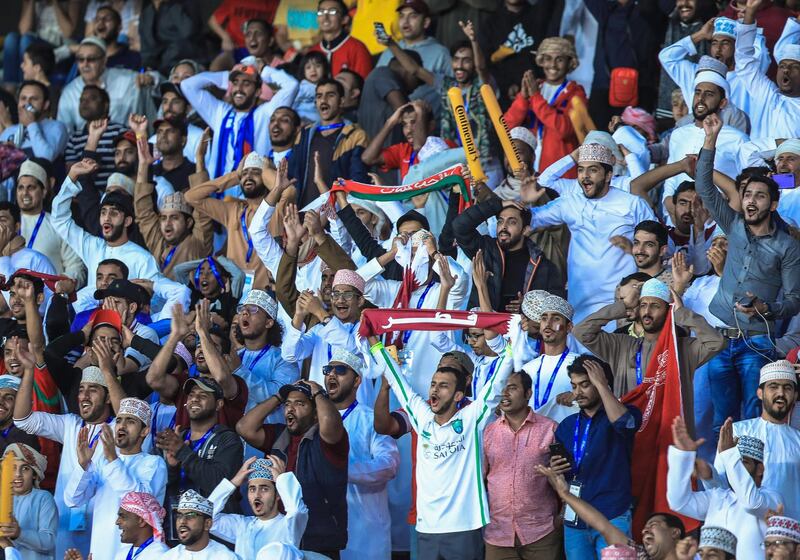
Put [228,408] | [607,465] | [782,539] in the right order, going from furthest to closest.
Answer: [228,408] → [607,465] → [782,539]

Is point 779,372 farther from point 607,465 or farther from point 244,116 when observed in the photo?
point 244,116

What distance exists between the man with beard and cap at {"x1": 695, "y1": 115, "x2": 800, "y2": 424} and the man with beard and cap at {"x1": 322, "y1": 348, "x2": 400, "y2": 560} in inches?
87.3

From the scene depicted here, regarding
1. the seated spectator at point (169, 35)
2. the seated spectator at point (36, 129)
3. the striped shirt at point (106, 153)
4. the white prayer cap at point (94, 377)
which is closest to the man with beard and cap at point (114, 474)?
the white prayer cap at point (94, 377)

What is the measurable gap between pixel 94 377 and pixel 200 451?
3.55 ft

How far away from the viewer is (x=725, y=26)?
46.6 feet

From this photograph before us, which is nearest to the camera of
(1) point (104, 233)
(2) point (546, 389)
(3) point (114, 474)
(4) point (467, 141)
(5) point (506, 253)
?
(2) point (546, 389)

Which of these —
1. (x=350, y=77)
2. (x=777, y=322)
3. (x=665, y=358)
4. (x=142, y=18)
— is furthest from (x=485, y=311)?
(x=142, y=18)

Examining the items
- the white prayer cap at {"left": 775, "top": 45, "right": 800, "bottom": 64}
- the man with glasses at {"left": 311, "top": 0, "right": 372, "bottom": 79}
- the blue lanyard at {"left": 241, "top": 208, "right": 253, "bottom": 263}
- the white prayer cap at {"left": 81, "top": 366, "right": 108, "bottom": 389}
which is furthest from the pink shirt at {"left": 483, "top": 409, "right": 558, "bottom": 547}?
the man with glasses at {"left": 311, "top": 0, "right": 372, "bottom": 79}

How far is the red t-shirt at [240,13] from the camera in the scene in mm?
18859

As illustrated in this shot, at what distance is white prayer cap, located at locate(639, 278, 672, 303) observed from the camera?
11.3m

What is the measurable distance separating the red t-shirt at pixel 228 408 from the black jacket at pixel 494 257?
6.15 feet

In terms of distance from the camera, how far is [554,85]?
49.6 ft

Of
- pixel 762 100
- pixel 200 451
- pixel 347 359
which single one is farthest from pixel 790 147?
pixel 200 451

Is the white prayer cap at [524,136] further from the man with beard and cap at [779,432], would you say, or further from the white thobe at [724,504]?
the white thobe at [724,504]
